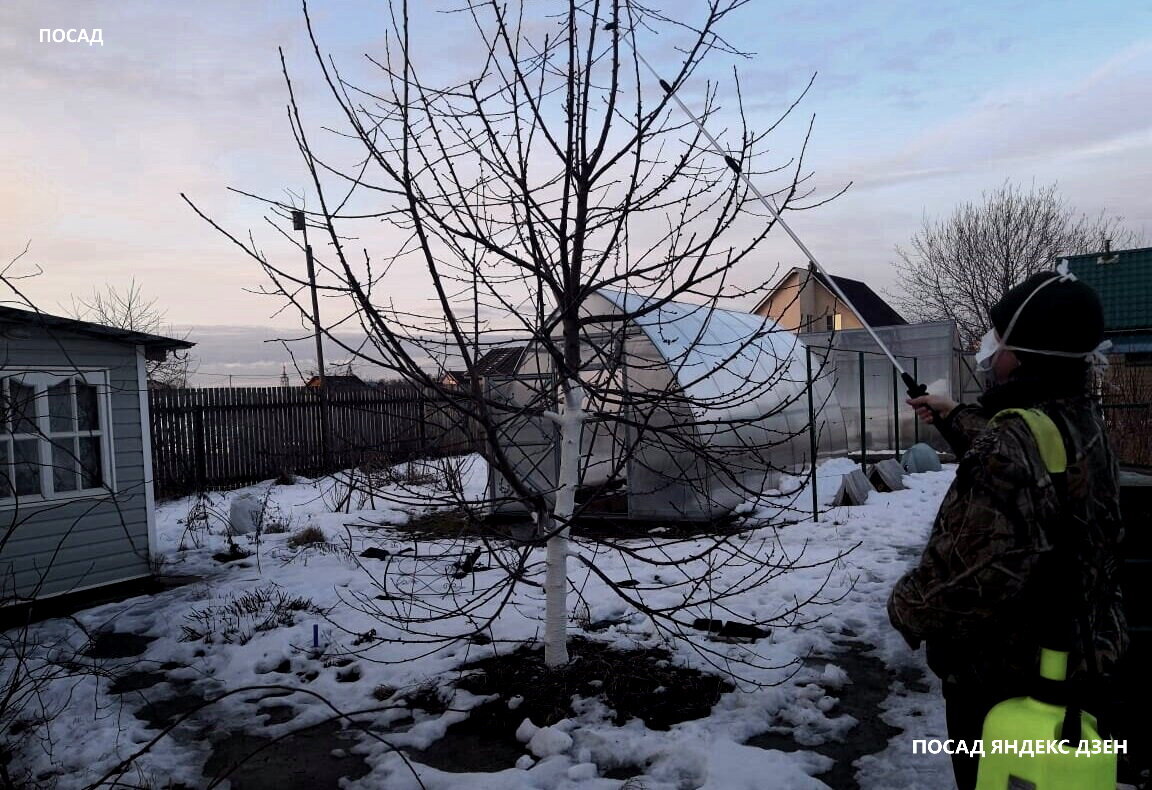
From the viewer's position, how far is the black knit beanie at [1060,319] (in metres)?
1.98

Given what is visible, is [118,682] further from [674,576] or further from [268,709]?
[674,576]

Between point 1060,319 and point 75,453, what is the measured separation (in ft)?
28.4

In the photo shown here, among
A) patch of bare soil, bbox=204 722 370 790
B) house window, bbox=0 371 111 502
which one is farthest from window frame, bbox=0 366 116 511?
patch of bare soil, bbox=204 722 370 790

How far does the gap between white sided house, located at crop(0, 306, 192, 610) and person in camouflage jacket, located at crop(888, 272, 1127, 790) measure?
6.72 metres

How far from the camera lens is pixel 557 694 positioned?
4211mm

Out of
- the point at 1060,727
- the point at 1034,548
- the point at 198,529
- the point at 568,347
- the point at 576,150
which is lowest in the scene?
the point at 198,529

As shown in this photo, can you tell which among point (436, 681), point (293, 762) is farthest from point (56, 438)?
point (293, 762)

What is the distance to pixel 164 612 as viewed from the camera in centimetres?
666

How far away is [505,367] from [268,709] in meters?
6.38

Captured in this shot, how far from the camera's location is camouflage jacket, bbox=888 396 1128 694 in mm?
1867

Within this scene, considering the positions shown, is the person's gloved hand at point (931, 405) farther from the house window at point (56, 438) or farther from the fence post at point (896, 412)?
the fence post at point (896, 412)

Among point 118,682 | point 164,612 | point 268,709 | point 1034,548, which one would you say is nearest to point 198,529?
point 164,612

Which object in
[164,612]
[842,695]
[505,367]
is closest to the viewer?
[842,695]

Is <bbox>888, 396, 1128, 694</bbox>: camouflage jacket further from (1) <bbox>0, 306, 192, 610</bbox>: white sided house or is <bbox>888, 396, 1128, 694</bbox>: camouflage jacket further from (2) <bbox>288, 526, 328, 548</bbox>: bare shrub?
(2) <bbox>288, 526, 328, 548</bbox>: bare shrub
